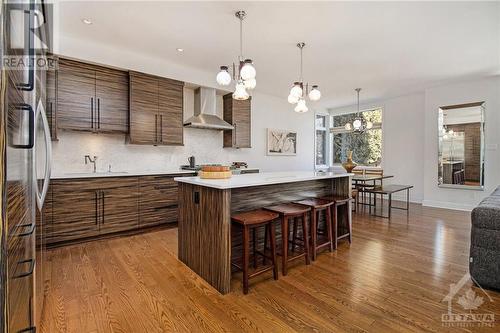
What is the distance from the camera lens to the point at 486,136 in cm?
494

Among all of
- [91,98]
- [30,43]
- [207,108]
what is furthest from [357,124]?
[30,43]

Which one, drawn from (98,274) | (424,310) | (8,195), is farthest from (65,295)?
(424,310)

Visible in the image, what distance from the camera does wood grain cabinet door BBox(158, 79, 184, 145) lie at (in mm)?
4121

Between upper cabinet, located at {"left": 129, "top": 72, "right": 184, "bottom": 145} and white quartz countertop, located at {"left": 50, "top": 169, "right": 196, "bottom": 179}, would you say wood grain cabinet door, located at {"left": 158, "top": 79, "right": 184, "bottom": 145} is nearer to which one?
upper cabinet, located at {"left": 129, "top": 72, "right": 184, "bottom": 145}

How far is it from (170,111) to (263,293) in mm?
3310

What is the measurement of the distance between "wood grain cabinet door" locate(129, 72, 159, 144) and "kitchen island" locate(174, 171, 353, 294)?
1.77m

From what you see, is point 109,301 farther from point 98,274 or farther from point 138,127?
point 138,127

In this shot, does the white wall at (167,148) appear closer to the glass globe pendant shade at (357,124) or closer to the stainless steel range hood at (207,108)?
the stainless steel range hood at (207,108)

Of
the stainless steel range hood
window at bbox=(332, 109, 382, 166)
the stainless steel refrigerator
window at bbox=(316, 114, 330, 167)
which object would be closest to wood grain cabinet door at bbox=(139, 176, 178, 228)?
the stainless steel range hood

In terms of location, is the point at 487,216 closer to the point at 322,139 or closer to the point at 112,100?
the point at 112,100

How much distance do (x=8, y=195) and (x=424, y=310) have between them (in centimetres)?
250

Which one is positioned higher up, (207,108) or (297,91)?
(207,108)

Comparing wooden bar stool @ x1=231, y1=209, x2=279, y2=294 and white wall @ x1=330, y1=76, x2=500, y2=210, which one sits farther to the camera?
white wall @ x1=330, y1=76, x2=500, y2=210

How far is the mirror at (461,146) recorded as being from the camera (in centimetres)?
504
